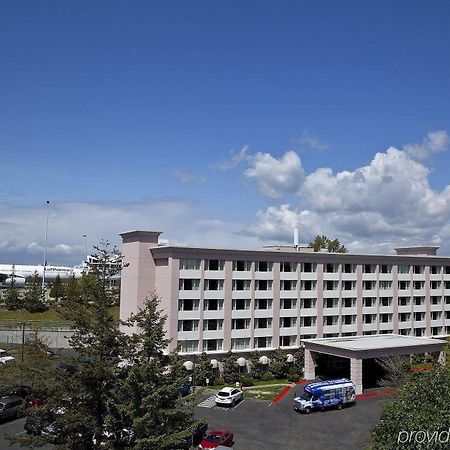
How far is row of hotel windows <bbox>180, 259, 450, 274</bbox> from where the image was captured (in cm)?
6181

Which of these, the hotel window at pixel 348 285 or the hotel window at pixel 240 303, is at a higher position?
the hotel window at pixel 348 285

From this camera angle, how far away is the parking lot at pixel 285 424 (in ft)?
→ 129

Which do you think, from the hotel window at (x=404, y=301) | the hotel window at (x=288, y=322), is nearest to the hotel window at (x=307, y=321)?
the hotel window at (x=288, y=322)

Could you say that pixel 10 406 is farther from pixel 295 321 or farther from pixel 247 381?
pixel 295 321

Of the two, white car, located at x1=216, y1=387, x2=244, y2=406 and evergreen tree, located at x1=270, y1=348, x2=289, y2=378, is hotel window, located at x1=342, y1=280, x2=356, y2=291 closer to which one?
evergreen tree, located at x1=270, y1=348, x2=289, y2=378

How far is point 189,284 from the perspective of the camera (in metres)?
61.2

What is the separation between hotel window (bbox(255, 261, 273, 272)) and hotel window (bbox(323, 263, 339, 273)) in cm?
849

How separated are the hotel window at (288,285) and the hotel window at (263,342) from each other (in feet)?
22.0

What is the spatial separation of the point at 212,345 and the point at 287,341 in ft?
35.6

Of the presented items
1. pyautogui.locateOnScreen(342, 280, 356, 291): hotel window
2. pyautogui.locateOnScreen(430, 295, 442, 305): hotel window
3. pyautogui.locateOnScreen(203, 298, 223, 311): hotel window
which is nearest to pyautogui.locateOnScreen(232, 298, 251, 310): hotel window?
pyautogui.locateOnScreen(203, 298, 223, 311): hotel window

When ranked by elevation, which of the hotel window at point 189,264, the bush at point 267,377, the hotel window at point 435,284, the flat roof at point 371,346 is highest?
the hotel window at point 189,264

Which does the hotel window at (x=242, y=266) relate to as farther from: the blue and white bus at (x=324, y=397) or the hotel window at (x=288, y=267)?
the blue and white bus at (x=324, y=397)

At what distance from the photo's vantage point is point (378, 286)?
73500mm

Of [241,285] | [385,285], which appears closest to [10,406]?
[241,285]
